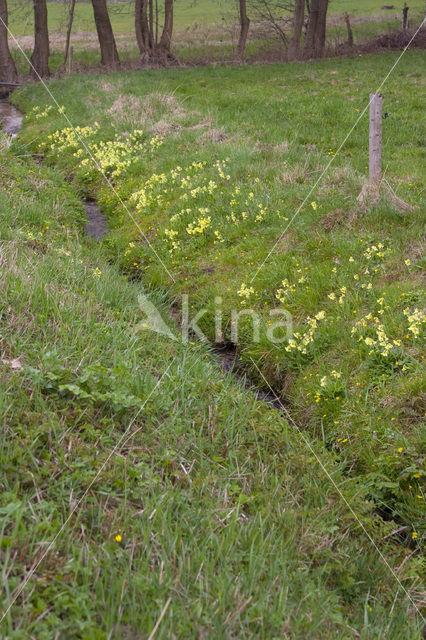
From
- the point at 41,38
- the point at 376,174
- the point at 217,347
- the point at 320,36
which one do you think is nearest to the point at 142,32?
the point at 41,38

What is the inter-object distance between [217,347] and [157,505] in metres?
3.38

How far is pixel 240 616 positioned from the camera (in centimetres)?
247

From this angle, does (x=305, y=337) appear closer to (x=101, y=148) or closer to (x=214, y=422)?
(x=214, y=422)

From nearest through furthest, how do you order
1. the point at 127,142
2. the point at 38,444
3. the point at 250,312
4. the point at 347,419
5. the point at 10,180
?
the point at 38,444, the point at 347,419, the point at 250,312, the point at 10,180, the point at 127,142

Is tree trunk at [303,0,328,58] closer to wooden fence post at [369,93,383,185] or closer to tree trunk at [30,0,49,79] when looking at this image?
tree trunk at [30,0,49,79]

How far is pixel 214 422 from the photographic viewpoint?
4035 millimetres

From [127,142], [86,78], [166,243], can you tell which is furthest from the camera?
[86,78]

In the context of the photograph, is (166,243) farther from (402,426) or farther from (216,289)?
(402,426)

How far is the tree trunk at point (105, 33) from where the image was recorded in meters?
23.3

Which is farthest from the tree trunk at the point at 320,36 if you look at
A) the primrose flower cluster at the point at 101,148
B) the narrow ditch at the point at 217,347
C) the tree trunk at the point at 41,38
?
the primrose flower cluster at the point at 101,148

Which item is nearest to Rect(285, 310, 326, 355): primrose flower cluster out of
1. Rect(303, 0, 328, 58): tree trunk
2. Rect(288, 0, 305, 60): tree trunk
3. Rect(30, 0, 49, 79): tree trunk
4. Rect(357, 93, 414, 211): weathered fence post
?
Rect(357, 93, 414, 211): weathered fence post

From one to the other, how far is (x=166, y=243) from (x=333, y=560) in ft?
18.4

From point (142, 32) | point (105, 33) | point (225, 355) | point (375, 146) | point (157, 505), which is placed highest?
point (142, 32)

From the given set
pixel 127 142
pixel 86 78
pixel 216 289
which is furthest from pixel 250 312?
pixel 86 78
